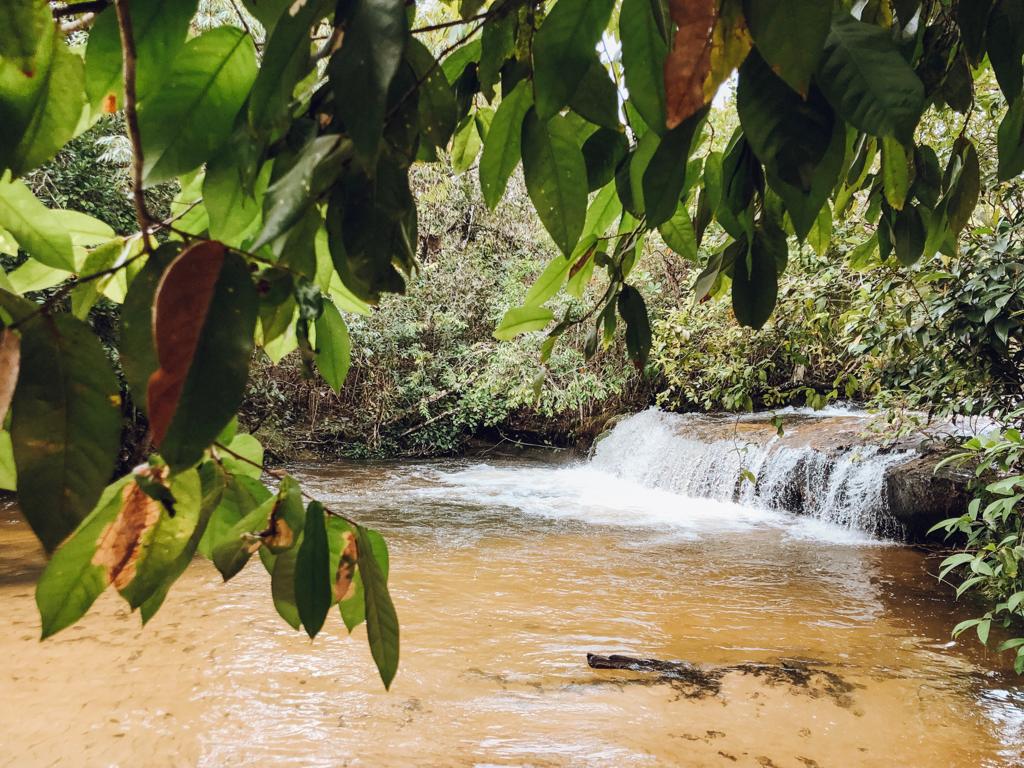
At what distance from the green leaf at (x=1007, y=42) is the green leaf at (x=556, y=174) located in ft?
1.15

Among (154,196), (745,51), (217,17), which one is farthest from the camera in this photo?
(154,196)

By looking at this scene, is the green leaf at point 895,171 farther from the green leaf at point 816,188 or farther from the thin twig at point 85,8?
the thin twig at point 85,8

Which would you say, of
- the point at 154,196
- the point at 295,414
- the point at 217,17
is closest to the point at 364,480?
the point at 295,414

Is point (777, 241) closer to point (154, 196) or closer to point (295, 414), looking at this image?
point (154, 196)

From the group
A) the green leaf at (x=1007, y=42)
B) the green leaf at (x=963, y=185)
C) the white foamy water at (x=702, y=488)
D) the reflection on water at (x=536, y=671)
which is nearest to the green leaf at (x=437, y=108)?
the green leaf at (x=1007, y=42)

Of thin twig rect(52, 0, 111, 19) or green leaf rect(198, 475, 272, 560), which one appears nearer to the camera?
thin twig rect(52, 0, 111, 19)

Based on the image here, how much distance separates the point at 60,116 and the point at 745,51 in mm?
403

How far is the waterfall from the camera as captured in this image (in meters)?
Result: 6.39

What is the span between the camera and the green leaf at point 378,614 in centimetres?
47

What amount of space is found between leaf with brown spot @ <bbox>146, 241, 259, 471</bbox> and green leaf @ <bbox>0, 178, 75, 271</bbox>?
0.29 metres

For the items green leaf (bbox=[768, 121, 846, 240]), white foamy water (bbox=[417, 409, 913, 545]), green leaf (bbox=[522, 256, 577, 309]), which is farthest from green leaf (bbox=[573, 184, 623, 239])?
white foamy water (bbox=[417, 409, 913, 545])

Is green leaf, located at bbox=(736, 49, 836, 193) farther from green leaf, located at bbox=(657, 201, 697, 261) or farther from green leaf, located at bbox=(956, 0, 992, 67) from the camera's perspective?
green leaf, located at bbox=(657, 201, 697, 261)

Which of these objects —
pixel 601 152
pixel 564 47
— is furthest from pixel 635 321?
pixel 564 47

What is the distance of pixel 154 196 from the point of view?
6137mm
